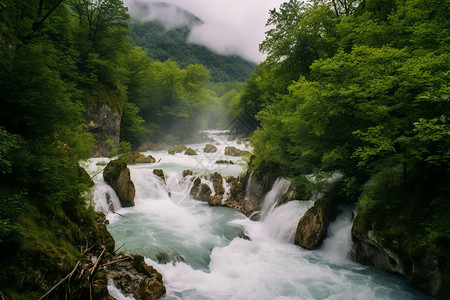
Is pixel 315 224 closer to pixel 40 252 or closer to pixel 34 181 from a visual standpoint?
pixel 40 252

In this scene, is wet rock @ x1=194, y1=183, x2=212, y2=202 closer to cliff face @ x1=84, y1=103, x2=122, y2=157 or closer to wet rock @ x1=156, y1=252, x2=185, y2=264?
wet rock @ x1=156, y1=252, x2=185, y2=264

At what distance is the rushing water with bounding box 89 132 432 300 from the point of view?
24.1 ft

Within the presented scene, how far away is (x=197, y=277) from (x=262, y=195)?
8.42 meters

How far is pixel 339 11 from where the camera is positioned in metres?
16.0

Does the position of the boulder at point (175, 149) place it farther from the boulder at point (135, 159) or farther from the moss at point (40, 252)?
the moss at point (40, 252)

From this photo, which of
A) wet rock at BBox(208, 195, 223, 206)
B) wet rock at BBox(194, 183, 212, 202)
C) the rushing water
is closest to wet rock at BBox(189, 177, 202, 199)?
wet rock at BBox(194, 183, 212, 202)

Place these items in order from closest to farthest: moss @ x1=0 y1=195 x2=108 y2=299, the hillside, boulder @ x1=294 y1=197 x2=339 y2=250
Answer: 1. moss @ x1=0 y1=195 x2=108 y2=299
2. boulder @ x1=294 y1=197 x2=339 y2=250
3. the hillside

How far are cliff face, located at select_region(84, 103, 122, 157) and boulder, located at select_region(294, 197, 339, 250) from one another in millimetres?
19309

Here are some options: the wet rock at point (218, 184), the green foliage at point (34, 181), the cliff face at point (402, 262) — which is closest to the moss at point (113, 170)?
the wet rock at point (218, 184)

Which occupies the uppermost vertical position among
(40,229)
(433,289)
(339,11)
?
(339,11)

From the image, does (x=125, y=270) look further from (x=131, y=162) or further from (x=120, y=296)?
(x=131, y=162)

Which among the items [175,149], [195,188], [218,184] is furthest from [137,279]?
[175,149]

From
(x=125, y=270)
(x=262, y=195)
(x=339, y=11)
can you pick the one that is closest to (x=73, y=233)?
(x=125, y=270)

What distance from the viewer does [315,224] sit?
33.0 ft
